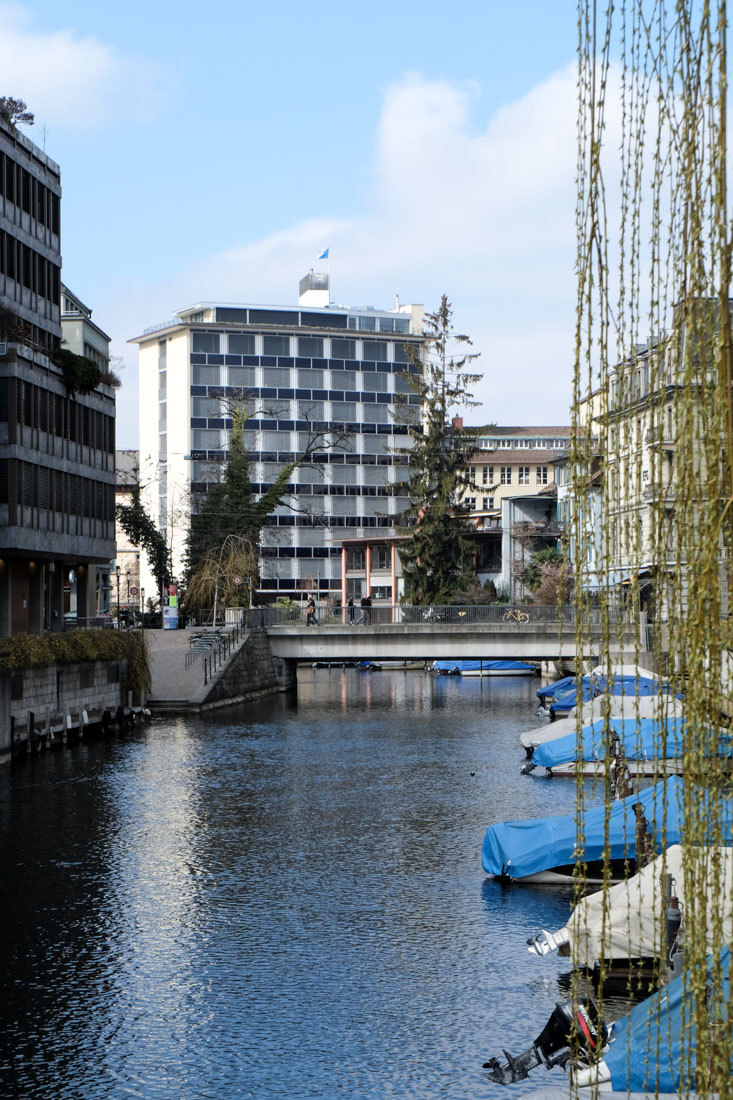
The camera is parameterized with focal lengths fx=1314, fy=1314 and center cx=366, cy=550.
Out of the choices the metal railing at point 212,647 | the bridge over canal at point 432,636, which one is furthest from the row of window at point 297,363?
the metal railing at point 212,647

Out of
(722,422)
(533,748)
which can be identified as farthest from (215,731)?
(722,422)

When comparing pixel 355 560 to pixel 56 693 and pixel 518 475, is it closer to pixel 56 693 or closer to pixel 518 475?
pixel 518 475

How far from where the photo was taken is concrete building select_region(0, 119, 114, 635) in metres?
56.0

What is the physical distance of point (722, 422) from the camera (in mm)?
6078

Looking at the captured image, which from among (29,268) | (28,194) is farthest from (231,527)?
(28,194)

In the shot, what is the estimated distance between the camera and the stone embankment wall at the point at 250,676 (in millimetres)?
73375

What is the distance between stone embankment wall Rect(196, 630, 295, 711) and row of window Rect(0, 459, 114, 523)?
36.8 ft

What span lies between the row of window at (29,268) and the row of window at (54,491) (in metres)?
9.46

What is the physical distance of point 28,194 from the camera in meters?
61.8

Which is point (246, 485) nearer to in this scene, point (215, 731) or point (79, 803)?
point (215, 731)

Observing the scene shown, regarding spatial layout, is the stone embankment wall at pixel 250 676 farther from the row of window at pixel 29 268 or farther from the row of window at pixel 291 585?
the row of window at pixel 291 585

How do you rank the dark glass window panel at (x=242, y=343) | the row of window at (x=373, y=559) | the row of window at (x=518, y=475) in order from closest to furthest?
1. the row of window at (x=373, y=559)
2. the dark glass window panel at (x=242, y=343)
3. the row of window at (x=518, y=475)

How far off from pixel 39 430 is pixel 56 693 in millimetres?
12194

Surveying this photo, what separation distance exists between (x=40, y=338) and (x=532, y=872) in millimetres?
45039
